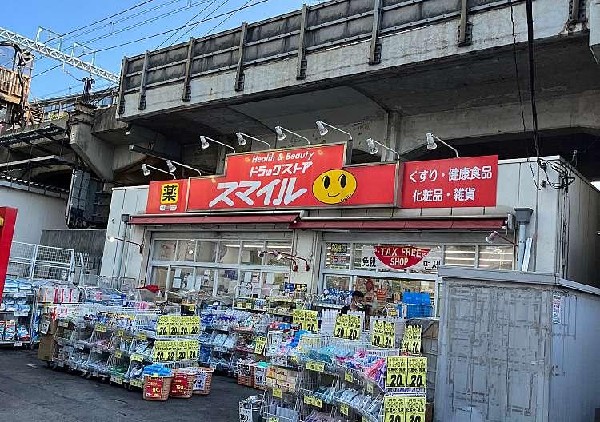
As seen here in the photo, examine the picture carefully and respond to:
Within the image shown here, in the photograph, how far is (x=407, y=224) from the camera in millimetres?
13898

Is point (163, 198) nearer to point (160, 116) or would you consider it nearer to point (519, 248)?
point (160, 116)

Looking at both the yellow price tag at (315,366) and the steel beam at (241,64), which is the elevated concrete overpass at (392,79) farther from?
the yellow price tag at (315,366)

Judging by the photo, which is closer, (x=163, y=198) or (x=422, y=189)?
(x=422, y=189)

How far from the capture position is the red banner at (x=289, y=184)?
14.8 m

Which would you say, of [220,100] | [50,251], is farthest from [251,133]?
[50,251]

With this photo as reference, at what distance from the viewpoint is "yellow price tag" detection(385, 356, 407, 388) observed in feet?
22.8

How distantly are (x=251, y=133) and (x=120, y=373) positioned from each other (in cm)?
1417

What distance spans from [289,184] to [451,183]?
200 inches

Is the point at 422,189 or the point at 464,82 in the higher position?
the point at 464,82

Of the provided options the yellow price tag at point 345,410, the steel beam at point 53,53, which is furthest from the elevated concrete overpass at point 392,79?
the steel beam at point 53,53

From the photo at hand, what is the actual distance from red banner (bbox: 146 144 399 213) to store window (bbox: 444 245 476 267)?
1854 millimetres

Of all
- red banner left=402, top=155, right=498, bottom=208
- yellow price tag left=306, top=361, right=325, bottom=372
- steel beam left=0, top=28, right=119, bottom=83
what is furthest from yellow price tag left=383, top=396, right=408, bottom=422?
steel beam left=0, top=28, right=119, bottom=83

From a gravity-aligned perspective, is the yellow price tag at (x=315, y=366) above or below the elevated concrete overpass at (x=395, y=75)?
below

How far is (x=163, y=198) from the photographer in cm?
1981
